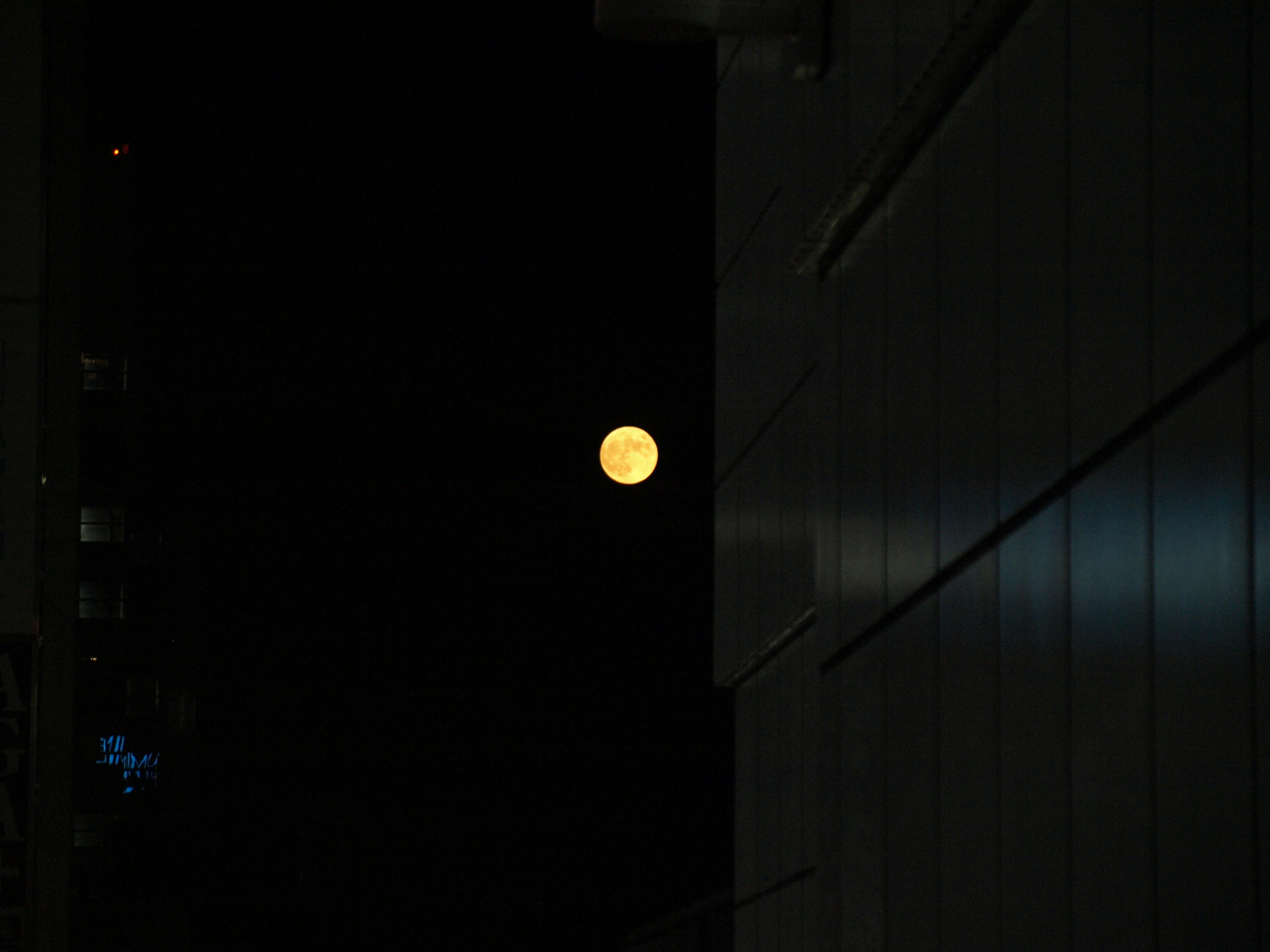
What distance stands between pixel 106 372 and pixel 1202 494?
8.64m

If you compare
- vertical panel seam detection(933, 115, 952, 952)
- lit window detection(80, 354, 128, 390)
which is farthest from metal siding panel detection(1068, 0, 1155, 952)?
lit window detection(80, 354, 128, 390)

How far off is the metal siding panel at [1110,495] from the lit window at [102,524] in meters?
8.27

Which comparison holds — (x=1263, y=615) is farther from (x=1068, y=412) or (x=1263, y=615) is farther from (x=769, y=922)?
(x=769, y=922)

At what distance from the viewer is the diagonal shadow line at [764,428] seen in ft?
11.5

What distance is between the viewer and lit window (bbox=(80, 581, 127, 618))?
8914 millimetres

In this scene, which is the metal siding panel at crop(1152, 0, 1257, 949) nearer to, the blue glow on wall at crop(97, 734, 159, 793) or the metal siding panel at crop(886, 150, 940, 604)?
the metal siding panel at crop(886, 150, 940, 604)

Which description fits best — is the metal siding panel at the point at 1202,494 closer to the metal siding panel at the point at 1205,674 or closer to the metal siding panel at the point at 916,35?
the metal siding panel at the point at 1205,674

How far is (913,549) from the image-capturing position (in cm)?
218

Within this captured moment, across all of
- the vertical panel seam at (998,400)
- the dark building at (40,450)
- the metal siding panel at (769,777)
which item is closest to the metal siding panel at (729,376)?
the metal siding panel at (769,777)

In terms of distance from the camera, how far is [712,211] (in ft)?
30.6

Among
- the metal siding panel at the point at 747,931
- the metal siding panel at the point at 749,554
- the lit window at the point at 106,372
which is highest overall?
the lit window at the point at 106,372

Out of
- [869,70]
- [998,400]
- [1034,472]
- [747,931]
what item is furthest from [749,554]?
[1034,472]

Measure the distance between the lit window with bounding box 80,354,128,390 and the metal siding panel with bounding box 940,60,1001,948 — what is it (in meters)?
7.85

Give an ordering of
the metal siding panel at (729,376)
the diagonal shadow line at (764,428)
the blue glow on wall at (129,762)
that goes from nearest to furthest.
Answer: the diagonal shadow line at (764,428), the metal siding panel at (729,376), the blue glow on wall at (129,762)
